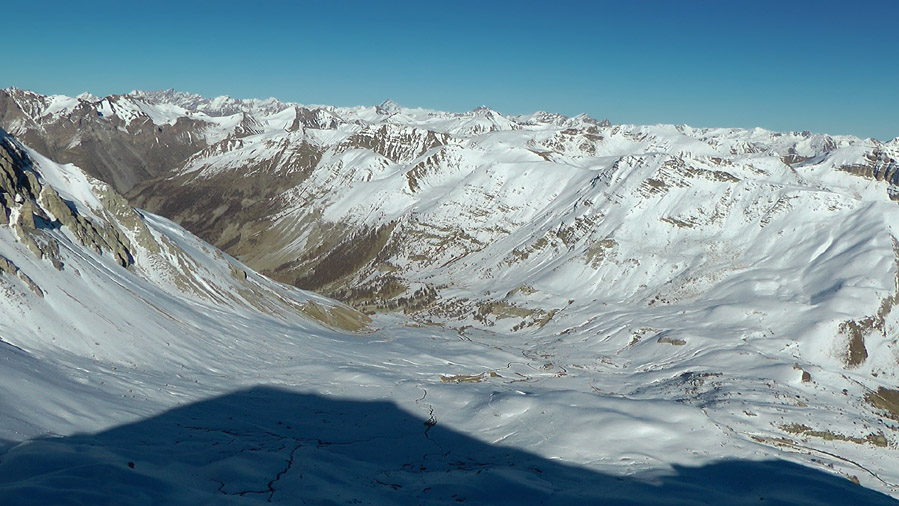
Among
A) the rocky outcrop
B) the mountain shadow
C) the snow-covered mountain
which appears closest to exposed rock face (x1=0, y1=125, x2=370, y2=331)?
the rocky outcrop

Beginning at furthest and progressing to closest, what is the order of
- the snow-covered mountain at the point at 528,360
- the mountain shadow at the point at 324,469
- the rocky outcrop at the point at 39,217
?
the rocky outcrop at the point at 39,217, the snow-covered mountain at the point at 528,360, the mountain shadow at the point at 324,469

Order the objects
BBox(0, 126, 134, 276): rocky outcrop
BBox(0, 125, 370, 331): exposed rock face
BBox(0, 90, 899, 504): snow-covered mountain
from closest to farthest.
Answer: BBox(0, 90, 899, 504): snow-covered mountain, BBox(0, 125, 370, 331): exposed rock face, BBox(0, 126, 134, 276): rocky outcrop

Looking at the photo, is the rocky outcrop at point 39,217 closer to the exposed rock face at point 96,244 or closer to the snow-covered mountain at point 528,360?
the exposed rock face at point 96,244

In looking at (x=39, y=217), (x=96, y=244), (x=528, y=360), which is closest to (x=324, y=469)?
(x=39, y=217)

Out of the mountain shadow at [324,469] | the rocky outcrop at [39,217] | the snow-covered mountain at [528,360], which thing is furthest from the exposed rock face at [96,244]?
the mountain shadow at [324,469]

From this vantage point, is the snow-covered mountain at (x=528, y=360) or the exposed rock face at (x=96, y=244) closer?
the snow-covered mountain at (x=528, y=360)

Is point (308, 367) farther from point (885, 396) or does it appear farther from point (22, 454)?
point (885, 396)

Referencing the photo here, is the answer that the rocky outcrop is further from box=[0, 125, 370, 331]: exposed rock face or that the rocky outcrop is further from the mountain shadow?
the mountain shadow

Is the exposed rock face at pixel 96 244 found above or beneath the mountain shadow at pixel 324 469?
above

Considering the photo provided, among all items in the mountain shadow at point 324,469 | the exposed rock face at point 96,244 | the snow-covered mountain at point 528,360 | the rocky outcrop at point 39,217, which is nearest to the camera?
the mountain shadow at point 324,469
